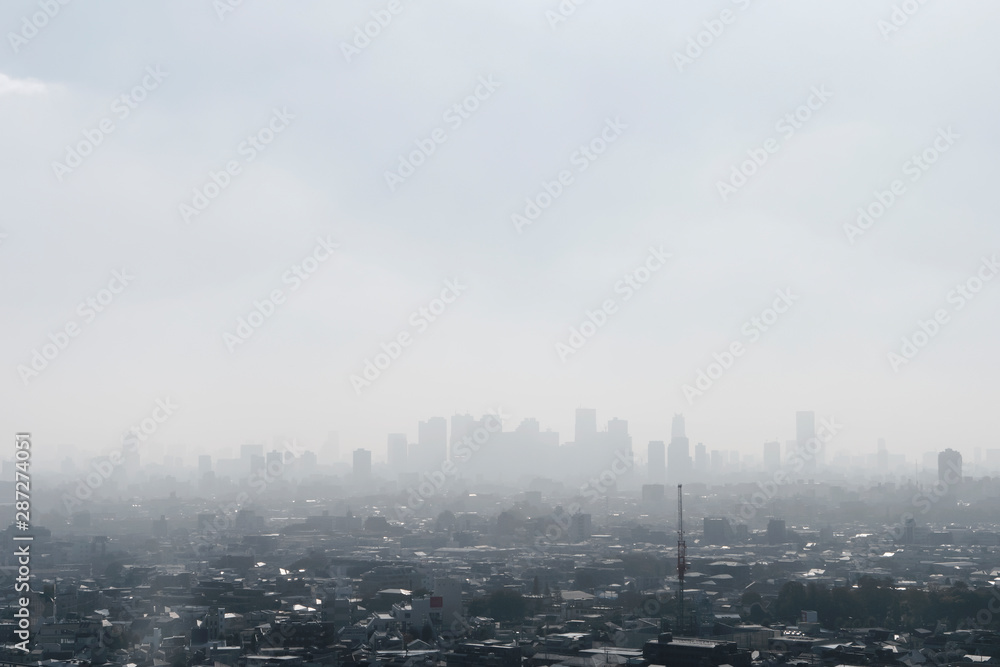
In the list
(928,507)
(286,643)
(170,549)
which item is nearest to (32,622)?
(286,643)

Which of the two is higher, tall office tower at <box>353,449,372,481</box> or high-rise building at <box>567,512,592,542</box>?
tall office tower at <box>353,449,372,481</box>

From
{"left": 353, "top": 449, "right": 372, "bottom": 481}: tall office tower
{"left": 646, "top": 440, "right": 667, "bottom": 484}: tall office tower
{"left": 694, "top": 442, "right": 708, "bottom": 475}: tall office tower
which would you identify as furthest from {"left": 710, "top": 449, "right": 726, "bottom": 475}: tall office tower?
{"left": 353, "top": 449, "right": 372, "bottom": 481}: tall office tower

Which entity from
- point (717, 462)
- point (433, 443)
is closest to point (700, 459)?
point (717, 462)

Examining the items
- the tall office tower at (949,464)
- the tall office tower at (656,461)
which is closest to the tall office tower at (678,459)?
the tall office tower at (656,461)

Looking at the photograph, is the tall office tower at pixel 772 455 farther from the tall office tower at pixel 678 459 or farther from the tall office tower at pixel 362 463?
→ the tall office tower at pixel 362 463

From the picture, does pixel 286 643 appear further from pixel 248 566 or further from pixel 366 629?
pixel 248 566

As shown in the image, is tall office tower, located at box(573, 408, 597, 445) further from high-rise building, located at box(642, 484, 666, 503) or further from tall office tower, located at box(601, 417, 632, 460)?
high-rise building, located at box(642, 484, 666, 503)

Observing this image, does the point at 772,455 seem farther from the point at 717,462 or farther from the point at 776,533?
the point at 776,533
